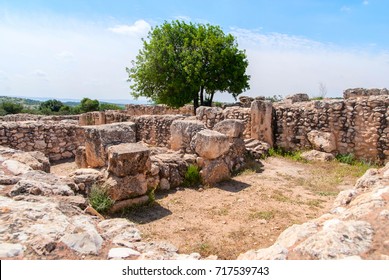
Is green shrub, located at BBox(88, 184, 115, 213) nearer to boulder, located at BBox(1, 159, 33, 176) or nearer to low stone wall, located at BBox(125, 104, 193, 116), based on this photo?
boulder, located at BBox(1, 159, 33, 176)

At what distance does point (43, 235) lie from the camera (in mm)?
2246

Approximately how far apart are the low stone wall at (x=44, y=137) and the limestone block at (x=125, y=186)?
588cm

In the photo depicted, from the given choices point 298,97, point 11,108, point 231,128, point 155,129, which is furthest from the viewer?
point 11,108

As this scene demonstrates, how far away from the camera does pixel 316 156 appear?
945 cm

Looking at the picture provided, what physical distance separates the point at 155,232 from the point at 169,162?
2.76 metres

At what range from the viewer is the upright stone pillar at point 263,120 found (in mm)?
10750

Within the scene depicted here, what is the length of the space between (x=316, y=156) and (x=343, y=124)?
4.40 ft

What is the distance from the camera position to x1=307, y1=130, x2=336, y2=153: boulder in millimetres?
9483

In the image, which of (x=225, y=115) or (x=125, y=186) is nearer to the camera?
(x=125, y=186)

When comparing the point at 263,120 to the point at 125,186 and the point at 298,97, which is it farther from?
the point at 298,97

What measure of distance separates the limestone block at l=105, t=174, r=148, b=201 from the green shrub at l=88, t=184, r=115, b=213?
0.36 feet

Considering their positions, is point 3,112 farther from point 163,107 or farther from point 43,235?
point 43,235

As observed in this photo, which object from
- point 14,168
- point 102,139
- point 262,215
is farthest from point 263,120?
point 14,168

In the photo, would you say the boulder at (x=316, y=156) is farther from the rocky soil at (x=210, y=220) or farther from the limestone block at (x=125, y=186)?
the limestone block at (x=125, y=186)
